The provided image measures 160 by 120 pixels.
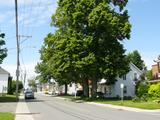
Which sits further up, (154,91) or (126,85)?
(126,85)

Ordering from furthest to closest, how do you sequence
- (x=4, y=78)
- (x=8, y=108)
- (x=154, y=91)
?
(x=4, y=78), (x=154, y=91), (x=8, y=108)

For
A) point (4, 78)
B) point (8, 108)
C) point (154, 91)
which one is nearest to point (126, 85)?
point (154, 91)

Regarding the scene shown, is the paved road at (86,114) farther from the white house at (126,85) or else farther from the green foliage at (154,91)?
the white house at (126,85)

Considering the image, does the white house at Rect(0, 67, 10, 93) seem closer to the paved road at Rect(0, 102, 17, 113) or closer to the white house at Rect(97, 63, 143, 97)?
the white house at Rect(97, 63, 143, 97)

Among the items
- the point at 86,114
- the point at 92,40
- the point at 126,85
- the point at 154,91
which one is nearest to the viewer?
the point at 86,114

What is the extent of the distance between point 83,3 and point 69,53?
25.4 feet

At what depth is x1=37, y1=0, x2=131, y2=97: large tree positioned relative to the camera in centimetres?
5947

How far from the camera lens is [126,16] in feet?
209

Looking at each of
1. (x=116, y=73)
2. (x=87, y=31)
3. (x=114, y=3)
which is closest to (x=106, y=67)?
(x=116, y=73)

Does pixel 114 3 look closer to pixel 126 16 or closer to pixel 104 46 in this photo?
pixel 126 16

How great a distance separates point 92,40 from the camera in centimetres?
5981

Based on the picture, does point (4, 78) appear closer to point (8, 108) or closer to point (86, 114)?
point (8, 108)

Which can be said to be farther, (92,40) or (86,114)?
(92,40)

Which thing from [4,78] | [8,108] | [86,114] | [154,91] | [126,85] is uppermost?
[4,78]
